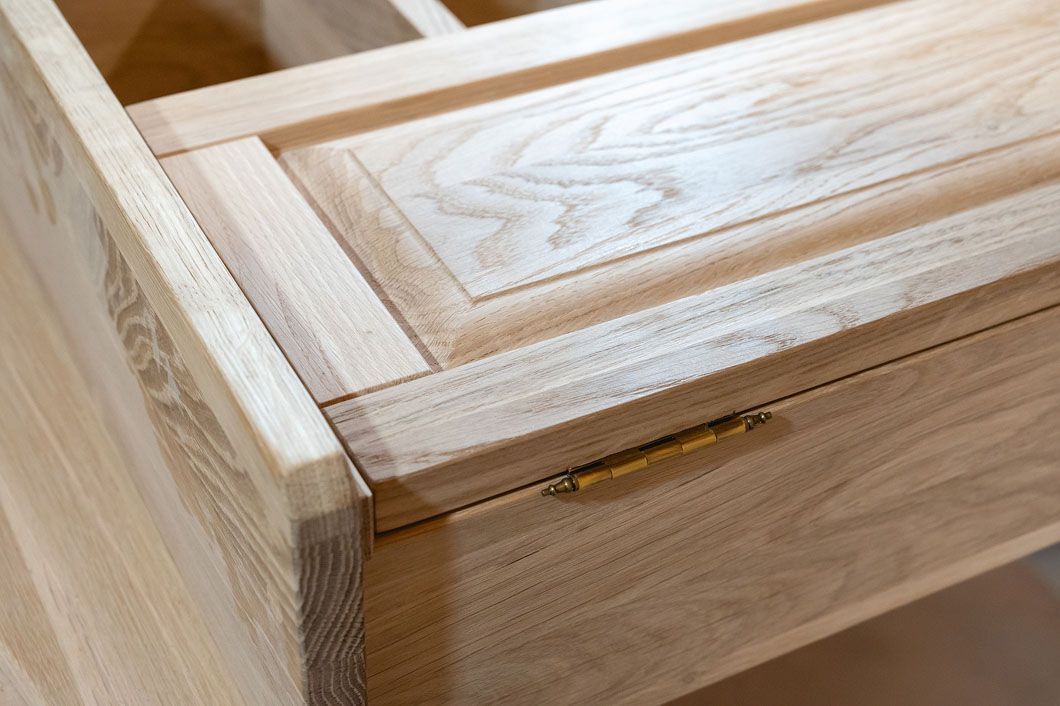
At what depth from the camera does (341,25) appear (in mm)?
881

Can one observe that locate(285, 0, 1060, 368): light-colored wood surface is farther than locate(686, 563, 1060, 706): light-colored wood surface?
No

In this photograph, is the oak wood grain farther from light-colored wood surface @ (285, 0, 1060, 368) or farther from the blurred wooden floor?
the blurred wooden floor

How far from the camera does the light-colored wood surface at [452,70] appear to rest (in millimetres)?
663

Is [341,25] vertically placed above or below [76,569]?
above

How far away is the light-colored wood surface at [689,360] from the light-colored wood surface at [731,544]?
2 centimetres

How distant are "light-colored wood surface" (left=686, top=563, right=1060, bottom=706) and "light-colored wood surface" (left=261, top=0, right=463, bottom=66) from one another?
1.99 feet

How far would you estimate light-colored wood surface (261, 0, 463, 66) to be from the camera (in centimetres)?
80

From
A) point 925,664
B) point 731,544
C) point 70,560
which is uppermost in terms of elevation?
point 731,544

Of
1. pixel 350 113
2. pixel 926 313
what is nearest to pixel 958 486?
pixel 926 313

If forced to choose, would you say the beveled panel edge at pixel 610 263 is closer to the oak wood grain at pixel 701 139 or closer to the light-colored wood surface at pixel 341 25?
the oak wood grain at pixel 701 139

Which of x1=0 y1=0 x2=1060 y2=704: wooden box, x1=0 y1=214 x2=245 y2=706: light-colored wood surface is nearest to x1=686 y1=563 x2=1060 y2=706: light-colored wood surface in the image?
x1=0 y1=0 x2=1060 y2=704: wooden box

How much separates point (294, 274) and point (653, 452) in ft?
0.64

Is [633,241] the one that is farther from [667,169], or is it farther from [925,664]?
[925,664]

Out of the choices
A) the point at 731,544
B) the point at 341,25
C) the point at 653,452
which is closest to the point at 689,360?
the point at 653,452
